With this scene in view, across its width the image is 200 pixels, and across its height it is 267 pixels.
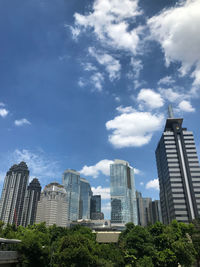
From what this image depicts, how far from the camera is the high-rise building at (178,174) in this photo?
101375 millimetres

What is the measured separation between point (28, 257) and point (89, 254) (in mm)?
11427

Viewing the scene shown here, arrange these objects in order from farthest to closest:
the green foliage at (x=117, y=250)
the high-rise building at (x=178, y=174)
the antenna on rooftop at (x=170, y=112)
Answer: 1. the antenna on rooftop at (x=170, y=112)
2. the high-rise building at (x=178, y=174)
3. the green foliage at (x=117, y=250)

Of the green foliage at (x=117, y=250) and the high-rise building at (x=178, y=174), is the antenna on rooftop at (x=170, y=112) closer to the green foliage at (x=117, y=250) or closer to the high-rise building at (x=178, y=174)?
the high-rise building at (x=178, y=174)

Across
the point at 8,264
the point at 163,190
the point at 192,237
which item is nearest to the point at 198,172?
the point at 163,190

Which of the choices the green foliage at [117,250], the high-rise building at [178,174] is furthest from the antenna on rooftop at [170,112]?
the green foliage at [117,250]

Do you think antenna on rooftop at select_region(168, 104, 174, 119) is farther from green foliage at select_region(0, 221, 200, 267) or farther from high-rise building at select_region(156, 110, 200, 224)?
green foliage at select_region(0, 221, 200, 267)

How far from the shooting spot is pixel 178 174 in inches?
4304

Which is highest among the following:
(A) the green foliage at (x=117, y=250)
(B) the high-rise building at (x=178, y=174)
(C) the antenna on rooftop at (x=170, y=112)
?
(C) the antenna on rooftop at (x=170, y=112)

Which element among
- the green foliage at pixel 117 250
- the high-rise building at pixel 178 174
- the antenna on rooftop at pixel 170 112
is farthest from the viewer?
the antenna on rooftop at pixel 170 112

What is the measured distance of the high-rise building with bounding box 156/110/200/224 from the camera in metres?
101

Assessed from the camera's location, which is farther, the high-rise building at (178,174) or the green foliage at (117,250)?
the high-rise building at (178,174)

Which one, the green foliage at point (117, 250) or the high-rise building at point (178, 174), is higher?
the high-rise building at point (178, 174)

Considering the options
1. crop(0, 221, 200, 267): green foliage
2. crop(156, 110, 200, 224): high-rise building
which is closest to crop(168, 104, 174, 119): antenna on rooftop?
crop(156, 110, 200, 224): high-rise building

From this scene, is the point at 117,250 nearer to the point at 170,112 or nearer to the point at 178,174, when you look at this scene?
the point at 178,174
